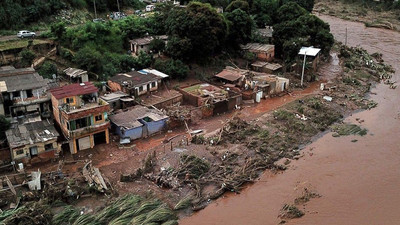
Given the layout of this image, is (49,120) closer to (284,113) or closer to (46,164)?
(46,164)

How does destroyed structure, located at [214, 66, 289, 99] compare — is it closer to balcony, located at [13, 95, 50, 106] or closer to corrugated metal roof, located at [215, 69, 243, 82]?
corrugated metal roof, located at [215, 69, 243, 82]

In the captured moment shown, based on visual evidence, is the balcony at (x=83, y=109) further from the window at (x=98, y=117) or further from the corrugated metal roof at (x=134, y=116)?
the corrugated metal roof at (x=134, y=116)

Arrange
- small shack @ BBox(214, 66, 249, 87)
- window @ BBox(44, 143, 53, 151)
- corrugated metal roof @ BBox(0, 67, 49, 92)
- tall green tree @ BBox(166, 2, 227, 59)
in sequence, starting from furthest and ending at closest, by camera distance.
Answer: tall green tree @ BBox(166, 2, 227, 59) < small shack @ BBox(214, 66, 249, 87) < corrugated metal roof @ BBox(0, 67, 49, 92) < window @ BBox(44, 143, 53, 151)

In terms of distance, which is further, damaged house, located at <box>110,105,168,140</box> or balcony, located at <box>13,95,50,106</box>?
damaged house, located at <box>110,105,168,140</box>

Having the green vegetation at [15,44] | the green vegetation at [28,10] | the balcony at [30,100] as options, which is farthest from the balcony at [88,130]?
the green vegetation at [28,10]

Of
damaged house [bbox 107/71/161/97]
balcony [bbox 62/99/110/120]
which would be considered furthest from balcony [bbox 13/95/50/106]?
damaged house [bbox 107/71/161/97]

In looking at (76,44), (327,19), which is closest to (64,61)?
(76,44)
